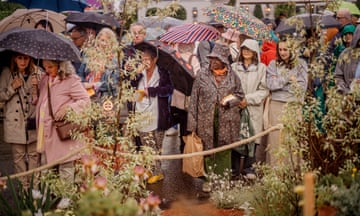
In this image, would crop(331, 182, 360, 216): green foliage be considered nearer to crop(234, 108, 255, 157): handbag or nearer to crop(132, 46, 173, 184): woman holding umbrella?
crop(234, 108, 255, 157): handbag

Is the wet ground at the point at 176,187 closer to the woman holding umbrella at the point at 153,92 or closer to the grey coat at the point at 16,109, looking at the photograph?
the woman holding umbrella at the point at 153,92

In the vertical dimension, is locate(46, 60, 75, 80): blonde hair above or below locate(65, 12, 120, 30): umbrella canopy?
below

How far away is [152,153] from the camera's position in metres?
5.88

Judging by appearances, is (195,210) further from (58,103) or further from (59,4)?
(59,4)

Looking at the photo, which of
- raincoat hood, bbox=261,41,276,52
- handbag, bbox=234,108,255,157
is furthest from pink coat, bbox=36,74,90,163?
raincoat hood, bbox=261,41,276,52

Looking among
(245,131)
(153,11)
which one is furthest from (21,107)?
(153,11)

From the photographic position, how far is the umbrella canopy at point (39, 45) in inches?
288

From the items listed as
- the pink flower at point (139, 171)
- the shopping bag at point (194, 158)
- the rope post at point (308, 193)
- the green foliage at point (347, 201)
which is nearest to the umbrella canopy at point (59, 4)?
the shopping bag at point (194, 158)

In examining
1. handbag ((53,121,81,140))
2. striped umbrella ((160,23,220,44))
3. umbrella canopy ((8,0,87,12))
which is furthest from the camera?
umbrella canopy ((8,0,87,12))

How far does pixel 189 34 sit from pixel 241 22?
0.84m

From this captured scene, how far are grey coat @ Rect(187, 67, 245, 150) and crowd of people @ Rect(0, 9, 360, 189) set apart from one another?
1cm

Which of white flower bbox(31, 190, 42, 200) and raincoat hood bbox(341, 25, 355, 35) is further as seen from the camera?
raincoat hood bbox(341, 25, 355, 35)

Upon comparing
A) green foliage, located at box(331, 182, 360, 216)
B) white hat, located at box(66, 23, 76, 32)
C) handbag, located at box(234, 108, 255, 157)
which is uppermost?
white hat, located at box(66, 23, 76, 32)

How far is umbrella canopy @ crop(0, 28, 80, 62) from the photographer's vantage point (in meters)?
7.30
